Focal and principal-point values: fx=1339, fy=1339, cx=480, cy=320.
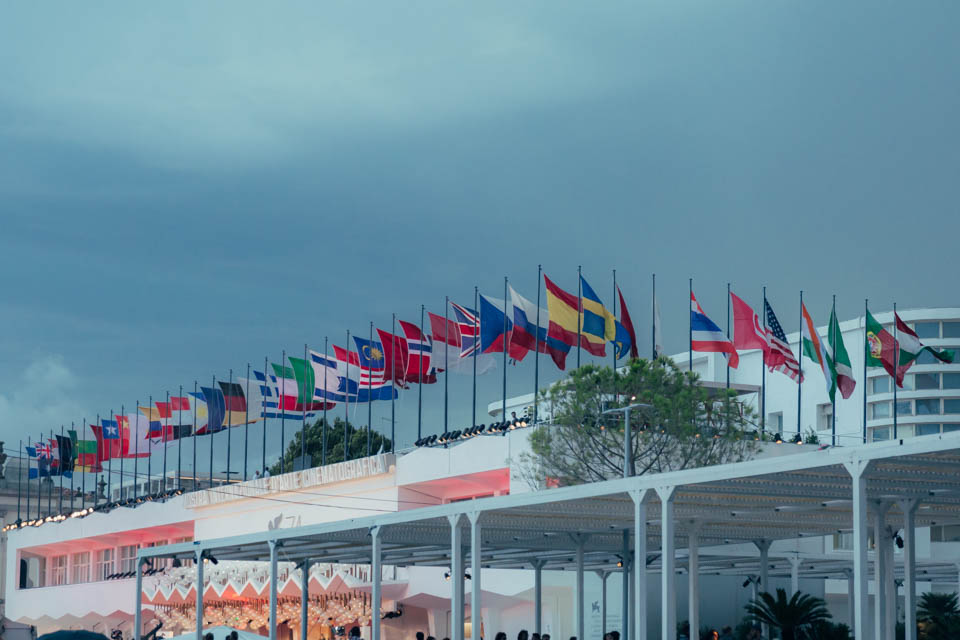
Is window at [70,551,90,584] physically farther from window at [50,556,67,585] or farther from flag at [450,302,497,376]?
flag at [450,302,497,376]

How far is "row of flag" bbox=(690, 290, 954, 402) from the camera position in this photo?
3881cm

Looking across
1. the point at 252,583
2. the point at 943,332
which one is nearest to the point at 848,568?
the point at 252,583

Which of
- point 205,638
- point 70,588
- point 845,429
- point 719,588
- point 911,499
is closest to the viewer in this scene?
point 911,499

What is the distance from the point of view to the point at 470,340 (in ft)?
136

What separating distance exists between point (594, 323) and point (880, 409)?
187ft

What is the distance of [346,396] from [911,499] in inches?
1169

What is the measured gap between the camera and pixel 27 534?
2968 inches

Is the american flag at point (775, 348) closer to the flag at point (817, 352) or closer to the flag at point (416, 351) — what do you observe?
the flag at point (817, 352)

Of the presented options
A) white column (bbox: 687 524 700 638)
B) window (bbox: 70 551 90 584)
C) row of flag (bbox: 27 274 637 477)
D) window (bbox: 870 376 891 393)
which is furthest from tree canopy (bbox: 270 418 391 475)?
white column (bbox: 687 524 700 638)

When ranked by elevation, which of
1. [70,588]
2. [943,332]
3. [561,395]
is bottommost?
[70,588]

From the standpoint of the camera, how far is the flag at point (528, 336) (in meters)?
39.6

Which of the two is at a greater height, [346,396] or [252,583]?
[346,396]

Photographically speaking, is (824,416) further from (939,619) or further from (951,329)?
(939,619)

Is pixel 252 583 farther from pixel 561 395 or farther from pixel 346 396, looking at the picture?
pixel 561 395
